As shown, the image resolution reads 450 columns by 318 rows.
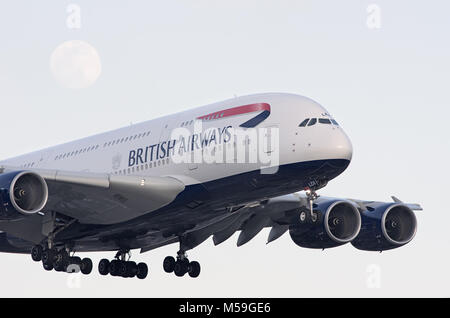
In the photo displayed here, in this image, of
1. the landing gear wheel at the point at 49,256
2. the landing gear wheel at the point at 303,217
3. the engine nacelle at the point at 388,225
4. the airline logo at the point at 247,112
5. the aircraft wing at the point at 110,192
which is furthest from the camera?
the engine nacelle at the point at 388,225

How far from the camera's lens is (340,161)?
32.2m

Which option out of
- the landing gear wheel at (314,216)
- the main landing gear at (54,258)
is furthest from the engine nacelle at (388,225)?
the main landing gear at (54,258)

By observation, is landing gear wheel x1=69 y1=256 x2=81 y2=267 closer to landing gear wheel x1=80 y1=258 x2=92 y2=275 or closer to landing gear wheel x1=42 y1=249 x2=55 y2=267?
landing gear wheel x1=80 y1=258 x2=92 y2=275

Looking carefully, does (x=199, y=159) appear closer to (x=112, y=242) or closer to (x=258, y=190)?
(x=258, y=190)

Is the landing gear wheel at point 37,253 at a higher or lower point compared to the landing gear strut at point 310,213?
lower

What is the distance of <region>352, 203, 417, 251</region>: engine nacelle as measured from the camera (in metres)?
42.8

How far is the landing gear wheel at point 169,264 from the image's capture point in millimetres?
42750

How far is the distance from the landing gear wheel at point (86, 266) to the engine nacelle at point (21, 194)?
8.52 metres

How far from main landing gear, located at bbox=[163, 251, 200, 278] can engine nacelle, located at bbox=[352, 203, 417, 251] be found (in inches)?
324

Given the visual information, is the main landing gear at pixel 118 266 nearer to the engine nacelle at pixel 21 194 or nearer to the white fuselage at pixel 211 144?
the white fuselage at pixel 211 144
